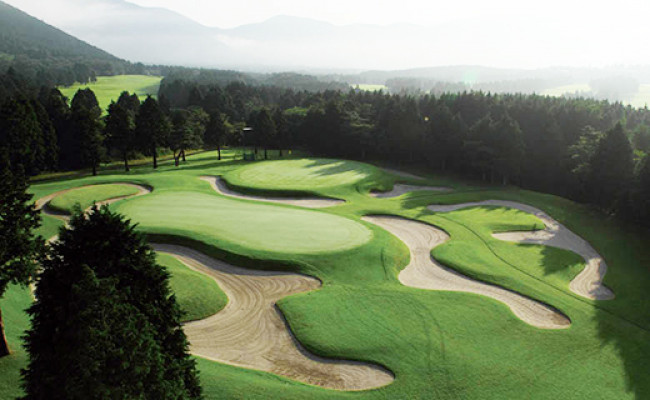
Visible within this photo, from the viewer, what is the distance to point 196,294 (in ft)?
81.6

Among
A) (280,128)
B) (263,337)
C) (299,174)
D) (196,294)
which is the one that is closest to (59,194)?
(299,174)

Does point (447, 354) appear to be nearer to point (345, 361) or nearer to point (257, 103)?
point (345, 361)

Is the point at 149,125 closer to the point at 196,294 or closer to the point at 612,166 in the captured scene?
the point at 196,294

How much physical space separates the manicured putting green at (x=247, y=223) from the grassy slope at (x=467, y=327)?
1571 mm

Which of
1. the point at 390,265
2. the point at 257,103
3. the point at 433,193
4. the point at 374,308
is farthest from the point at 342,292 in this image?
the point at 257,103

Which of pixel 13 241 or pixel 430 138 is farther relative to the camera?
pixel 430 138

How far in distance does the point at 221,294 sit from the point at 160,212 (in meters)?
17.5

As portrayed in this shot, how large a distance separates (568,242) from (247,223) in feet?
100

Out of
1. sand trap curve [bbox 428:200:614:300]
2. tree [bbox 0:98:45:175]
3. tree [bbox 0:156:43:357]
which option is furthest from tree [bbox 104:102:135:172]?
tree [bbox 0:156:43:357]

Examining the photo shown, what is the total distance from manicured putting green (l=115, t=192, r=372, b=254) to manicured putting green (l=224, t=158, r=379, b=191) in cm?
1037

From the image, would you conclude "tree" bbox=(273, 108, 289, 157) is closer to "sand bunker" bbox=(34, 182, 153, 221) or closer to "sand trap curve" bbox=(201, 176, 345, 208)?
"sand trap curve" bbox=(201, 176, 345, 208)

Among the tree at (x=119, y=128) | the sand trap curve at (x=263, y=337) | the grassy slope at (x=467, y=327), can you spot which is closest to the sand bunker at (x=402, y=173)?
the grassy slope at (x=467, y=327)

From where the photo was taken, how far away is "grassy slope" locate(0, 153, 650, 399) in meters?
17.7

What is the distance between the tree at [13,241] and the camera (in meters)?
17.3
